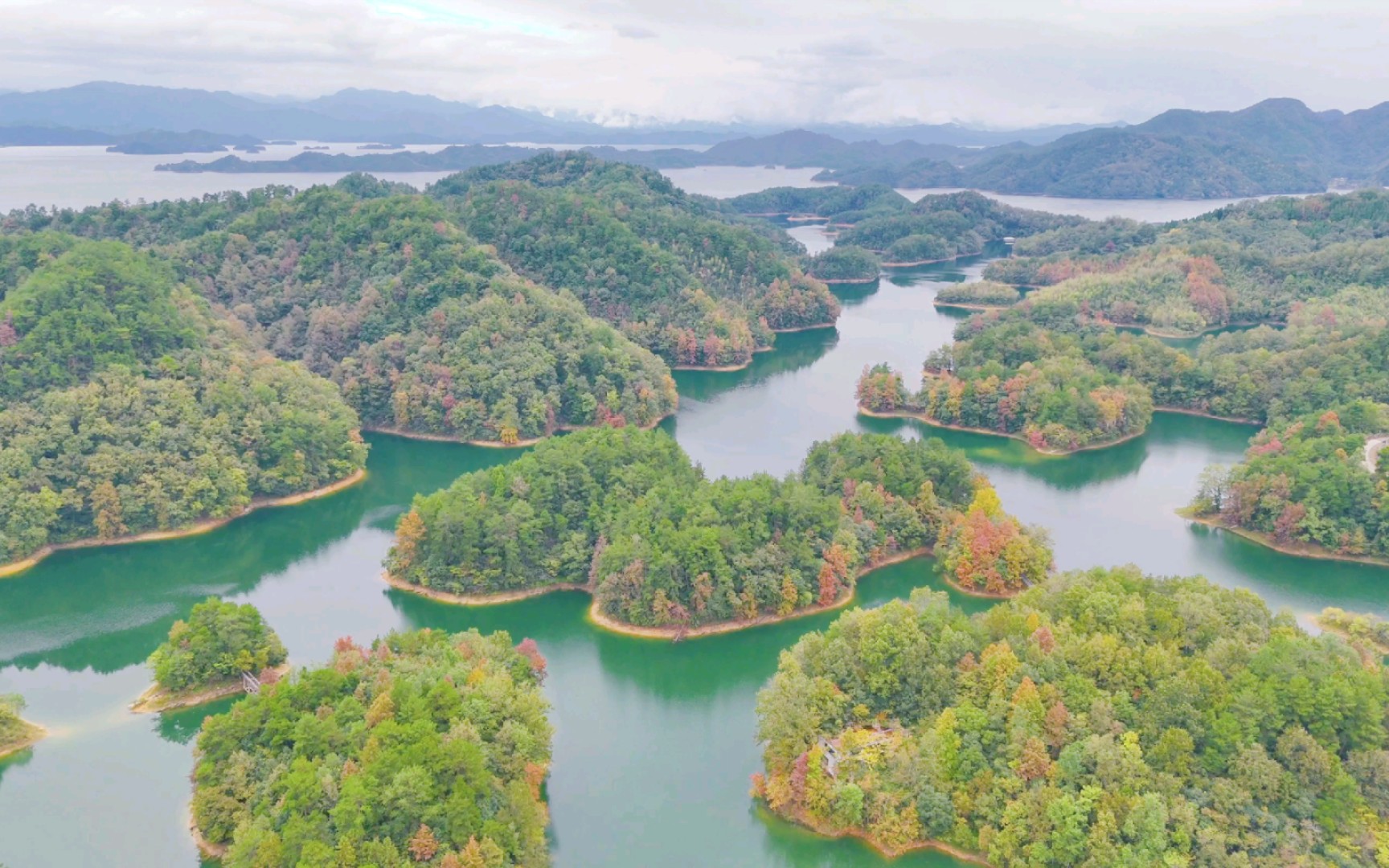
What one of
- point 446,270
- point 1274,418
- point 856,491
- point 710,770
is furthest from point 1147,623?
point 446,270

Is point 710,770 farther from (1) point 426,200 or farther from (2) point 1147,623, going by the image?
(1) point 426,200

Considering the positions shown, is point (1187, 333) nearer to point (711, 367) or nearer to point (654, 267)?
point (711, 367)

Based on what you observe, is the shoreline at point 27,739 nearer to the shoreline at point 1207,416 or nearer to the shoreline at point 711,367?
the shoreline at point 711,367

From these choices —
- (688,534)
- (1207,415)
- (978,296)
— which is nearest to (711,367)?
(1207,415)

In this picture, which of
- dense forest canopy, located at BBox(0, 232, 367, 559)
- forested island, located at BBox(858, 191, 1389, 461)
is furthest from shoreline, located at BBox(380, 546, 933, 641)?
forested island, located at BBox(858, 191, 1389, 461)

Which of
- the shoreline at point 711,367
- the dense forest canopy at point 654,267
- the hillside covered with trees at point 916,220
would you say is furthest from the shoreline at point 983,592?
the hillside covered with trees at point 916,220

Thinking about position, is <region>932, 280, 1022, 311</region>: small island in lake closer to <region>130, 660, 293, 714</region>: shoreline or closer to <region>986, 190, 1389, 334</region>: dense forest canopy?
<region>986, 190, 1389, 334</region>: dense forest canopy
